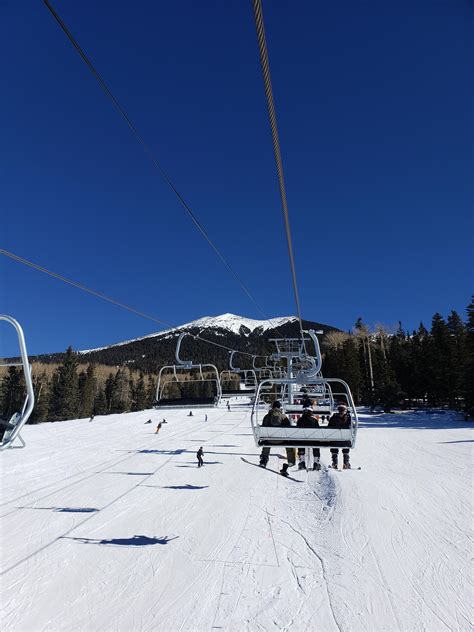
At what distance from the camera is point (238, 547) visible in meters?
12.2

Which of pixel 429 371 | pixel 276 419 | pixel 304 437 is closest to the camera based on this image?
pixel 304 437

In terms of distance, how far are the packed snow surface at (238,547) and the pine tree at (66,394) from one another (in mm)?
46022

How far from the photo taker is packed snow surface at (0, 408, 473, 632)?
8.80m

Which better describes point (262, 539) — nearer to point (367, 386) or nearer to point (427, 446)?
point (427, 446)

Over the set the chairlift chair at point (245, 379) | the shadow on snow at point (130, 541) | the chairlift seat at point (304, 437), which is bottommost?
the shadow on snow at point (130, 541)

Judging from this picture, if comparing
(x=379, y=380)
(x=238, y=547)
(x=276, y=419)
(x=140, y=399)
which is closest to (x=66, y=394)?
(x=140, y=399)

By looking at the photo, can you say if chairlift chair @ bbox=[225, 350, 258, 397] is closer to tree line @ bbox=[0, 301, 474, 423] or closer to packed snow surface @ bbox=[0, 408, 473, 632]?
packed snow surface @ bbox=[0, 408, 473, 632]

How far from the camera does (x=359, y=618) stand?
849cm

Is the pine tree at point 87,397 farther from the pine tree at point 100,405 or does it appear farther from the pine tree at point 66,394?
the pine tree at point 66,394

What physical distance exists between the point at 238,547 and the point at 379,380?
5077 centimetres

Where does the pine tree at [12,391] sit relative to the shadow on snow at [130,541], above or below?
above

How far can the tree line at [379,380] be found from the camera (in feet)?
162

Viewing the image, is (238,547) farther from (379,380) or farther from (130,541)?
(379,380)

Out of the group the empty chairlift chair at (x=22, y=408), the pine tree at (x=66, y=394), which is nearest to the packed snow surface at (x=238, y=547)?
the empty chairlift chair at (x=22, y=408)
